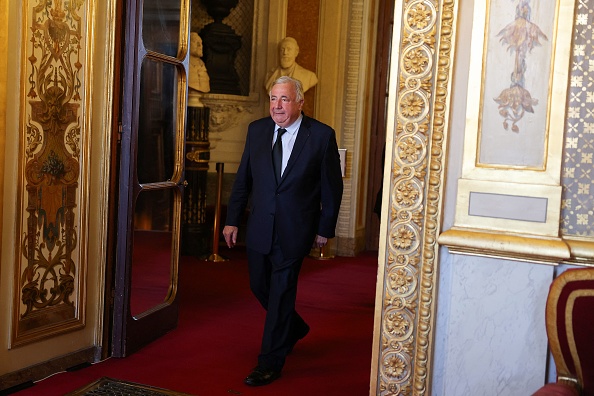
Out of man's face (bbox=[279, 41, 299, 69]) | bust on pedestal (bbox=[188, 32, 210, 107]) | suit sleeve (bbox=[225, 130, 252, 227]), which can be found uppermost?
man's face (bbox=[279, 41, 299, 69])

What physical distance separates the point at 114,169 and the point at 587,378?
110 inches

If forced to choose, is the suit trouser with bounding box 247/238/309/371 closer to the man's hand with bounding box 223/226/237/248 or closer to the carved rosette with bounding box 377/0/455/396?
the man's hand with bounding box 223/226/237/248

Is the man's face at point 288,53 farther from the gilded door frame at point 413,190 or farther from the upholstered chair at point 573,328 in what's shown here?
the upholstered chair at point 573,328

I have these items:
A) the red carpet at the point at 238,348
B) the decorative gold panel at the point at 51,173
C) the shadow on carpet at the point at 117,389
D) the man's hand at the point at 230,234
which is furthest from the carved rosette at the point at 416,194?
the decorative gold panel at the point at 51,173

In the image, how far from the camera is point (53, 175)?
12.9 ft

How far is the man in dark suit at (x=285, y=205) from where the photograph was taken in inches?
161

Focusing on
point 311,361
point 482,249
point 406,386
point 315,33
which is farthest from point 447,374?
point 315,33

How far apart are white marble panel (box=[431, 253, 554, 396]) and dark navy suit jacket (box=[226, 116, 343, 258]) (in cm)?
118

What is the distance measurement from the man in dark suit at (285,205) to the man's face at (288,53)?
397 cm

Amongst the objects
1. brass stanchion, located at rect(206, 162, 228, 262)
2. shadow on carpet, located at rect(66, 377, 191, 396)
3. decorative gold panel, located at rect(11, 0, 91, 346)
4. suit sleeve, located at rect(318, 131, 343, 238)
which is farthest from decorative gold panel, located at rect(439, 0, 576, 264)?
brass stanchion, located at rect(206, 162, 228, 262)

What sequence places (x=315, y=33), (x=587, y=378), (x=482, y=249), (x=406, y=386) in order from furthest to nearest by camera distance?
(x=315, y=33) < (x=406, y=386) < (x=482, y=249) < (x=587, y=378)

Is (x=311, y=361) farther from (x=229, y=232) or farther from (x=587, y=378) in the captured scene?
(x=587, y=378)

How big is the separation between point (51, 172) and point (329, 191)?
4.66ft

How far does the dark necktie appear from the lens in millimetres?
4168
